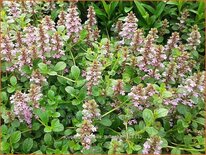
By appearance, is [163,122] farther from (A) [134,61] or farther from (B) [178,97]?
(A) [134,61]

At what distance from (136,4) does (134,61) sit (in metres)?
0.84

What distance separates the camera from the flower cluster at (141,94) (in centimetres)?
210

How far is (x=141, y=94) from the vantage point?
210 cm

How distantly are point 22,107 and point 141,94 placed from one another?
2.19ft

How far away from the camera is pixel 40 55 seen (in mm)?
2422

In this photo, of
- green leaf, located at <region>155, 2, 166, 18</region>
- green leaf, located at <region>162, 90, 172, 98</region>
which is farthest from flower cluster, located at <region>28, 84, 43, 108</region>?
green leaf, located at <region>155, 2, 166, 18</region>

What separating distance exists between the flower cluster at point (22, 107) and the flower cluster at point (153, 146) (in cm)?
70

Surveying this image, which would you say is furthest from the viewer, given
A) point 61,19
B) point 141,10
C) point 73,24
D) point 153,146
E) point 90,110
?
point 141,10

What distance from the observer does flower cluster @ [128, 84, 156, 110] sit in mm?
2098

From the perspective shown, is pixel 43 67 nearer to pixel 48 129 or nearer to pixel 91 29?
pixel 48 129

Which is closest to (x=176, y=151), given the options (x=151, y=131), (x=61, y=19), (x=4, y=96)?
(x=151, y=131)

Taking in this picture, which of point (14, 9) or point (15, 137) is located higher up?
point (14, 9)

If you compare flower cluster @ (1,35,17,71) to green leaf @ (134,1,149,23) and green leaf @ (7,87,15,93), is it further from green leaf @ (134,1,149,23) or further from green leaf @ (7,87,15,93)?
green leaf @ (134,1,149,23)

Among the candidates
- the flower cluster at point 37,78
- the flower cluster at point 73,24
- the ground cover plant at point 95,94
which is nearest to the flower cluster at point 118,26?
the ground cover plant at point 95,94
